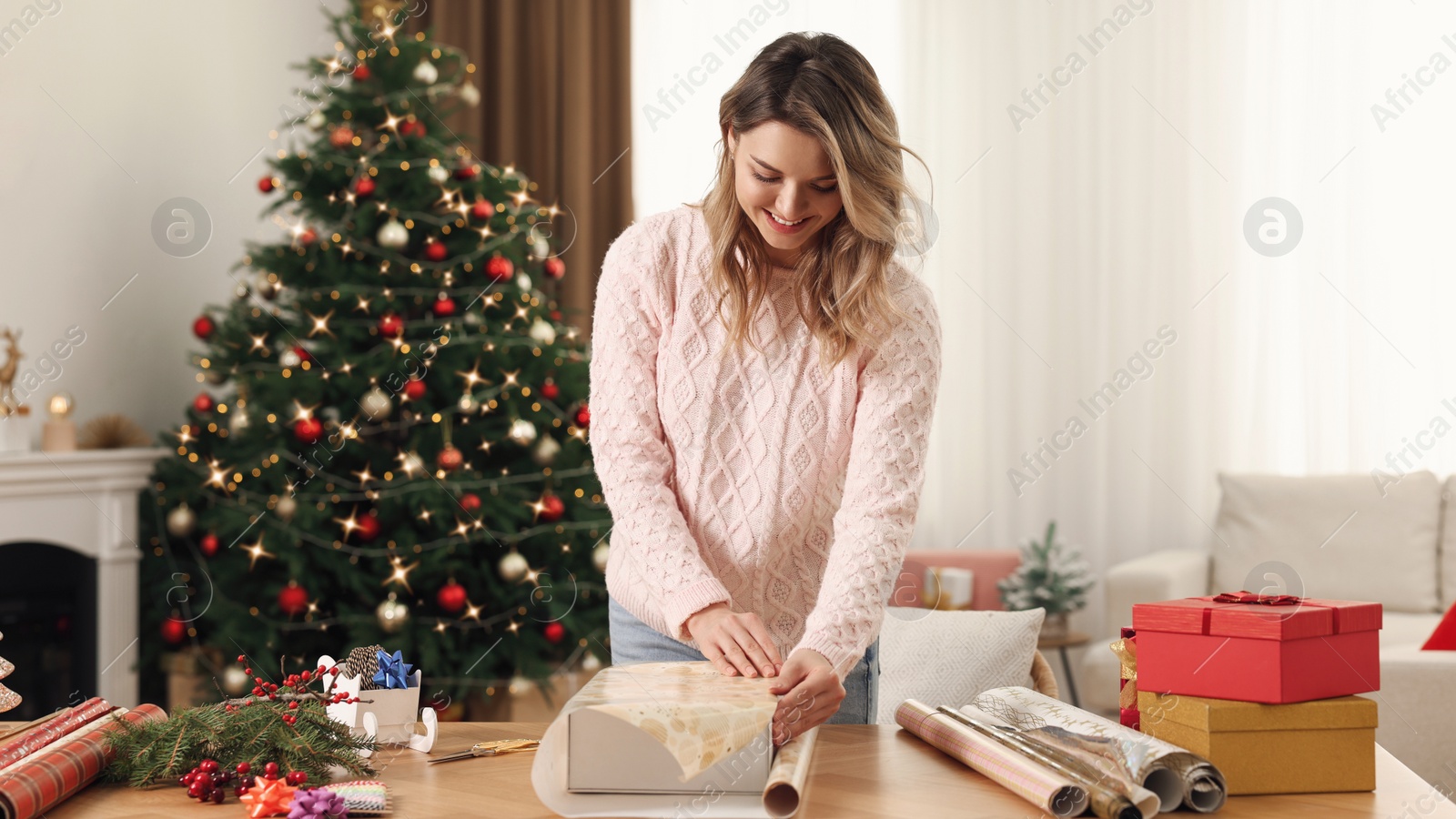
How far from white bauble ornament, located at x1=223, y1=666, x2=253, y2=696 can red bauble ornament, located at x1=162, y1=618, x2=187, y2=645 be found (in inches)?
6.1

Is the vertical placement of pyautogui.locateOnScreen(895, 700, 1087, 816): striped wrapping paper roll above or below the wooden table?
above

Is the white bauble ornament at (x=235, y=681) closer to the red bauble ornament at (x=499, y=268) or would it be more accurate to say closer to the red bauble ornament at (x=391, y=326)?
the red bauble ornament at (x=391, y=326)

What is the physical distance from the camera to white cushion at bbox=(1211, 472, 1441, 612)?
3.80 meters

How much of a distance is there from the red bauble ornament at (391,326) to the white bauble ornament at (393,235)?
199 millimetres

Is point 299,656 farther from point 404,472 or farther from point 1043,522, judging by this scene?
point 1043,522

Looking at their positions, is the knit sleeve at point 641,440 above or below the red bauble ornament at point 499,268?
below

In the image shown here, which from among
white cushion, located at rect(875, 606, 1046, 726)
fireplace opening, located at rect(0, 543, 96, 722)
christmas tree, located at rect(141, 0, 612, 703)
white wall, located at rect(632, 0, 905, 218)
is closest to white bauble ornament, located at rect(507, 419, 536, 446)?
christmas tree, located at rect(141, 0, 612, 703)

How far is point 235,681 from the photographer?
10.9 ft

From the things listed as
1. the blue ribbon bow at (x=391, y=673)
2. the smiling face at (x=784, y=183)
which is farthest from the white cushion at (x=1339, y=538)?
the blue ribbon bow at (x=391, y=673)

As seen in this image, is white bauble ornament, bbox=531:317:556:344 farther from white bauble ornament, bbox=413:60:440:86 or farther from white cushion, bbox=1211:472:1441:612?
white cushion, bbox=1211:472:1441:612

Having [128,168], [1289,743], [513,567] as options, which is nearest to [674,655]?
[1289,743]

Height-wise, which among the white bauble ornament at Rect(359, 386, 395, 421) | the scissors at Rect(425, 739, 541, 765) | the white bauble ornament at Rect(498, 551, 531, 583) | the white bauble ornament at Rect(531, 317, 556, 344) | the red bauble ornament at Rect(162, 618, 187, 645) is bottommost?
the red bauble ornament at Rect(162, 618, 187, 645)

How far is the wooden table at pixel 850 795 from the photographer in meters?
1.04

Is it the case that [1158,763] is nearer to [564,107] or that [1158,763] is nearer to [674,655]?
[674,655]
